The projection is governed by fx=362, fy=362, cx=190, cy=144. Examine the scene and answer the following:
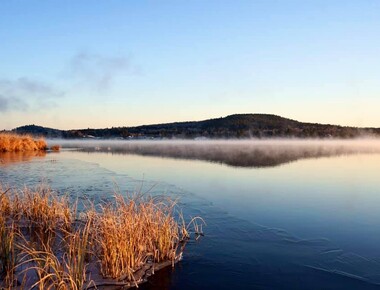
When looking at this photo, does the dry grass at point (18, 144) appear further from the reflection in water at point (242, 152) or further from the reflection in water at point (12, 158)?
the reflection in water at point (242, 152)

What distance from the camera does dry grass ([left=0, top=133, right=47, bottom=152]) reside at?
32834mm

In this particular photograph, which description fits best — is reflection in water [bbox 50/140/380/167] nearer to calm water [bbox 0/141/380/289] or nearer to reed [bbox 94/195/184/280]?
calm water [bbox 0/141/380/289]

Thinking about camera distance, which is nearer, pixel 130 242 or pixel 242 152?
pixel 130 242

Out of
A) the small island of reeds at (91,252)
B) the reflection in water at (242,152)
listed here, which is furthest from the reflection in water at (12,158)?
the small island of reeds at (91,252)

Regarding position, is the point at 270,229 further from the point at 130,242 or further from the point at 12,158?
the point at 12,158

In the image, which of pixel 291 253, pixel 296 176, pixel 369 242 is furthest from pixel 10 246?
pixel 296 176

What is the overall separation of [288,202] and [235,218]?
3128mm

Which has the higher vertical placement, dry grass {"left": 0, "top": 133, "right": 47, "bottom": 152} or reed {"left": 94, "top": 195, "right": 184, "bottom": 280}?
dry grass {"left": 0, "top": 133, "right": 47, "bottom": 152}

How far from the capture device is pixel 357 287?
593 cm

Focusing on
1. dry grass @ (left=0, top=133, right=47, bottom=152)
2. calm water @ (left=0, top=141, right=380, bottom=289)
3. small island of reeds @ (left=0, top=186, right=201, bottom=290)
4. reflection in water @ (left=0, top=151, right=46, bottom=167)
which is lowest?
calm water @ (left=0, top=141, right=380, bottom=289)

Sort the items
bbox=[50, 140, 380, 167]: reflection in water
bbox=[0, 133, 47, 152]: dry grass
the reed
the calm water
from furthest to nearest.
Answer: bbox=[0, 133, 47, 152]: dry grass < bbox=[50, 140, 380, 167]: reflection in water < the calm water < the reed

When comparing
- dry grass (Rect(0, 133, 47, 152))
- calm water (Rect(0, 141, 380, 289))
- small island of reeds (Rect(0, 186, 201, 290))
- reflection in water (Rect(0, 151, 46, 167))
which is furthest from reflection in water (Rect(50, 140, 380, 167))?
small island of reeds (Rect(0, 186, 201, 290))

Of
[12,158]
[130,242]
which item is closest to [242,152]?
[12,158]

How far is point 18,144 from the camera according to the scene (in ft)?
116
